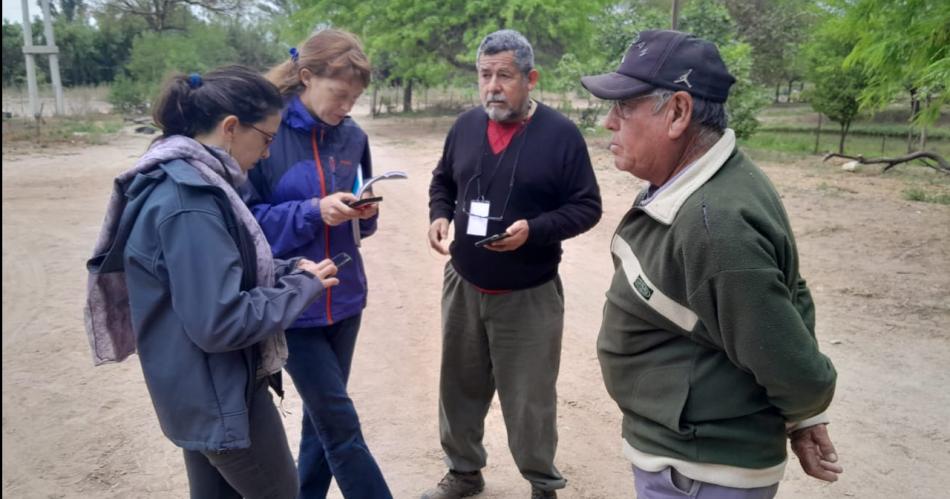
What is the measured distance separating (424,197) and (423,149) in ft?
21.1

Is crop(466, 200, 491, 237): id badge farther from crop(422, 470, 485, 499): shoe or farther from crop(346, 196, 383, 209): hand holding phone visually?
crop(422, 470, 485, 499): shoe

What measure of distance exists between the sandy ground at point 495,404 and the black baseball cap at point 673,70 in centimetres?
234

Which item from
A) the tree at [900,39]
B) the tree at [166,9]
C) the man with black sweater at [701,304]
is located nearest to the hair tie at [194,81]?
the man with black sweater at [701,304]

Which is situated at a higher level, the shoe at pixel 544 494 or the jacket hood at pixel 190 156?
the jacket hood at pixel 190 156

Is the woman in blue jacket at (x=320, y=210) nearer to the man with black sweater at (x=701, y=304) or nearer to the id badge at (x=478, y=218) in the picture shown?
the id badge at (x=478, y=218)

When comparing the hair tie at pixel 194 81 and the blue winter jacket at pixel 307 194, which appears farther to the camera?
the blue winter jacket at pixel 307 194

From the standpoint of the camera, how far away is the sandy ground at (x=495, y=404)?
148 inches

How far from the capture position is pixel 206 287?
200cm

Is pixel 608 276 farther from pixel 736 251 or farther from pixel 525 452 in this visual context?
→ pixel 736 251

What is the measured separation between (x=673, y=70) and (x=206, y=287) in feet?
4.46

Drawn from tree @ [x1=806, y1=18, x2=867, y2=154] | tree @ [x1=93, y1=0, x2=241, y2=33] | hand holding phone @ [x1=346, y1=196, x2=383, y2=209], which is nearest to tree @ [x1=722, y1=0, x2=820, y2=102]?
tree @ [x1=806, y1=18, x2=867, y2=154]

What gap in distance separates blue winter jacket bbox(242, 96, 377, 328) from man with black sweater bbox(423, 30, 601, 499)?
1.76ft

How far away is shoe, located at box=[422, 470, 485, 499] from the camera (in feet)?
11.6

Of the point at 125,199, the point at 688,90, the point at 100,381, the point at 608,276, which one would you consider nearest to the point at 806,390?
the point at 688,90
